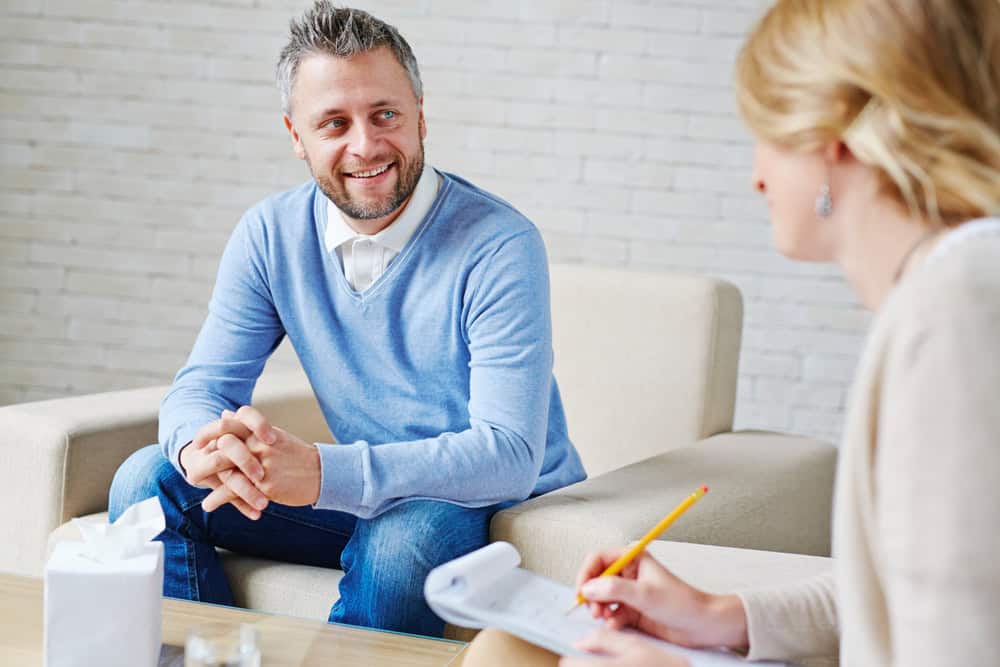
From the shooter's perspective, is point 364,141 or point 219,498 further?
point 364,141

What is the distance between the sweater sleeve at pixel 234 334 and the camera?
72.1 inches

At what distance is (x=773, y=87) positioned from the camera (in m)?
0.82

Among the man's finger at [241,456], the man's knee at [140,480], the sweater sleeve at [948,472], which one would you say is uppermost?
the sweater sleeve at [948,472]

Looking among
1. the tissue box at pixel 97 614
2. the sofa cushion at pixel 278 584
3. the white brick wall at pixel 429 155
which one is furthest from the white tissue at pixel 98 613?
the white brick wall at pixel 429 155

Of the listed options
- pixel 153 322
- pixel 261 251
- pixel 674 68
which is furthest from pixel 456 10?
pixel 261 251

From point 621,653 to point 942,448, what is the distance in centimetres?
32

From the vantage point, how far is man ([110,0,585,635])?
5.07 ft

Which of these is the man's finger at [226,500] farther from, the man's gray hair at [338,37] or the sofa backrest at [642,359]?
the sofa backrest at [642,359]

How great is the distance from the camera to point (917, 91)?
2.51ft

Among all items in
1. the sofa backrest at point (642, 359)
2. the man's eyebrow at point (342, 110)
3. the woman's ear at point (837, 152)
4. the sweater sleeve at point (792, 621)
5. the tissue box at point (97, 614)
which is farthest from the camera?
the sofa backrest at point (642, 359)

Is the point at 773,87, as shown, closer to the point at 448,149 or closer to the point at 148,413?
the point at 148,413

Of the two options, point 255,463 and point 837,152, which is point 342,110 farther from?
point 837,152

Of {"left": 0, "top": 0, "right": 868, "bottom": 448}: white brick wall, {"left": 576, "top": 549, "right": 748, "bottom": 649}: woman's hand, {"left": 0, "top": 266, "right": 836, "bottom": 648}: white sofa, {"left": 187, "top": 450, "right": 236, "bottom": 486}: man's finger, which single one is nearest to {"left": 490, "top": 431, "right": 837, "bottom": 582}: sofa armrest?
{"left": 0, "top": 266, "right": 836, "bottom": 648}: white sofa

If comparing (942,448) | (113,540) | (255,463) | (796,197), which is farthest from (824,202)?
(255,463)
